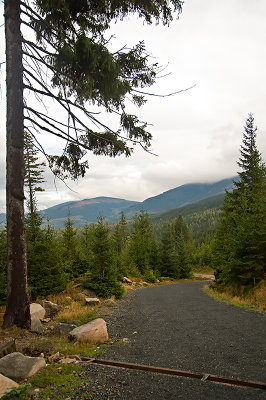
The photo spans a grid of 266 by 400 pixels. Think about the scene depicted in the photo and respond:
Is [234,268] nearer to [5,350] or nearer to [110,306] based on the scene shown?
[110,306]

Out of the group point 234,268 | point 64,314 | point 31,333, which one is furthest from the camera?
point 234,268

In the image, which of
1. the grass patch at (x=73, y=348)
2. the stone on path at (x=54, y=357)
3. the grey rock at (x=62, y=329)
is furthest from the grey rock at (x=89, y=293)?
the stone on path at (x=54, y=357)

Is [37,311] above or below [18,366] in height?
below

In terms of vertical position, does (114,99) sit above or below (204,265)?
above

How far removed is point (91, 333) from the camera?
7.29m

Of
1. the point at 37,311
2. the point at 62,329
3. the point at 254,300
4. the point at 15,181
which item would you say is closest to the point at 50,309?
the point at 37,311

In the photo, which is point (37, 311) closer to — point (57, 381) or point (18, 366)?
point (18, 366)

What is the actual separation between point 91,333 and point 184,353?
2.55 metres

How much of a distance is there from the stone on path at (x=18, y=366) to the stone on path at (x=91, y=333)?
2.28 meters

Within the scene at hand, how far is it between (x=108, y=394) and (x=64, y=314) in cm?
704

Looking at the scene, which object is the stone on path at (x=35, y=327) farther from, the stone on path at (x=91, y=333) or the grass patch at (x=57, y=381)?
the grass patch at (x=57, y=381)

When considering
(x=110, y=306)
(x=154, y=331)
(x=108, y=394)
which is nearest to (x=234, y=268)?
(x=110, y=306)

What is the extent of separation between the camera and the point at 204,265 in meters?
71.6

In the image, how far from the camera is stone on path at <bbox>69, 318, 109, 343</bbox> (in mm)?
7154
